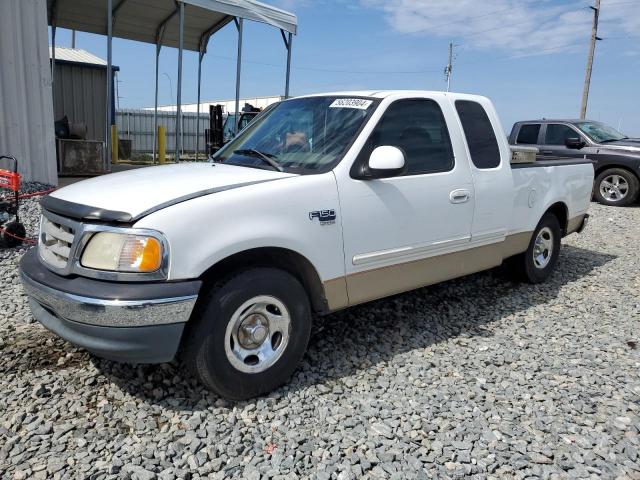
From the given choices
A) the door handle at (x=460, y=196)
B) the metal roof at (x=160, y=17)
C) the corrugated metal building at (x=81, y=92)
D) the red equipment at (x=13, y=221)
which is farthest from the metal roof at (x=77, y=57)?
the door handle at (x=460, y=196)

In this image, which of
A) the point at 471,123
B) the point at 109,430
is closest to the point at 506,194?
the point at 471,123

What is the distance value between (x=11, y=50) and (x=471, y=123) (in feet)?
25.9

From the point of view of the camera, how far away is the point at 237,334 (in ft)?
9.65

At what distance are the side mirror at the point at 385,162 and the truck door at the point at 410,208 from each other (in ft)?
0.37

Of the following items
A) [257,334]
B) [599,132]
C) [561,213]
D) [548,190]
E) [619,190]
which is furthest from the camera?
[599,132]

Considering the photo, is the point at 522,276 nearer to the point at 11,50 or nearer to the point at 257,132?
the point at 257,132

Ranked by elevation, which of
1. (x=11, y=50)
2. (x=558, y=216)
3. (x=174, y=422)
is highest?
A: (x=11, y=50)

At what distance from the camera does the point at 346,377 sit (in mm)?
3383

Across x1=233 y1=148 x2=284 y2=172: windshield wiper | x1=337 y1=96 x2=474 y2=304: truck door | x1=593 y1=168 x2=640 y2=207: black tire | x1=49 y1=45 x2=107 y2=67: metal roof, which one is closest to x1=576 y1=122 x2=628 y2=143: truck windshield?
x1=593 y1=168 x2=640 y2=207: black tire

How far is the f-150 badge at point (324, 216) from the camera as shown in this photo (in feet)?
10.2

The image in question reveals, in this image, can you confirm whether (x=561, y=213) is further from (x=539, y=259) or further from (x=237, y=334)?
(x=237, y=334)

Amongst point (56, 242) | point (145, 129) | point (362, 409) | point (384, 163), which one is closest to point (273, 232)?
point (384, 163)

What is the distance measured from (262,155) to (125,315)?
1.59 meters

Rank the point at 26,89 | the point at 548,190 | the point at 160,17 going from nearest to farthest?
the point at 548,190 → the point at 26,89 → the point at 160,17
